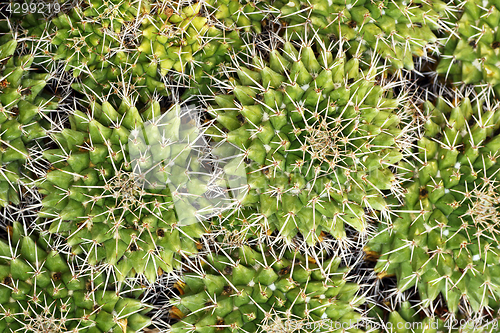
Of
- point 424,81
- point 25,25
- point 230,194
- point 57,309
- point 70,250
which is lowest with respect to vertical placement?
point 57,309

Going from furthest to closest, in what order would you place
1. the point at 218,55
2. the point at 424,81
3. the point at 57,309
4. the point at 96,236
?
1. the point at 424,81
2. the point at 218,55
3. the point at 57,309
4. the point at 96,236

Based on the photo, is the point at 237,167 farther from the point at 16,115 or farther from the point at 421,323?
the point at 421,323

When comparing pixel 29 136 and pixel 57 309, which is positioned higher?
pixel 29 136

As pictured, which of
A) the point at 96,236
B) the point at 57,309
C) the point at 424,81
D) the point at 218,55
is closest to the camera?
the point at 96,236

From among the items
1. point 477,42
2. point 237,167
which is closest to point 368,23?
point 477,42

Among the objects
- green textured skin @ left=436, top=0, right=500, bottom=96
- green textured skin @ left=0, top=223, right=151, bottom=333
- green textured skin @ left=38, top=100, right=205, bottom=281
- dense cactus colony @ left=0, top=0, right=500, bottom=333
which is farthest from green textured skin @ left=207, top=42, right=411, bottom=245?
green textured skin @ left=0, top=223, right=151, bottom=333

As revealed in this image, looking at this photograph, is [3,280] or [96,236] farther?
[3,280]

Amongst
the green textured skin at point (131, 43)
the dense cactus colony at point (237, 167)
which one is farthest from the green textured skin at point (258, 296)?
the green textured skin at point (131, 43)

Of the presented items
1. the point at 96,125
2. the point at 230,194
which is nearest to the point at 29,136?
the point at 96,125

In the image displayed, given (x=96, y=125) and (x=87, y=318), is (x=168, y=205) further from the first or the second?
(x=87, y=318)
